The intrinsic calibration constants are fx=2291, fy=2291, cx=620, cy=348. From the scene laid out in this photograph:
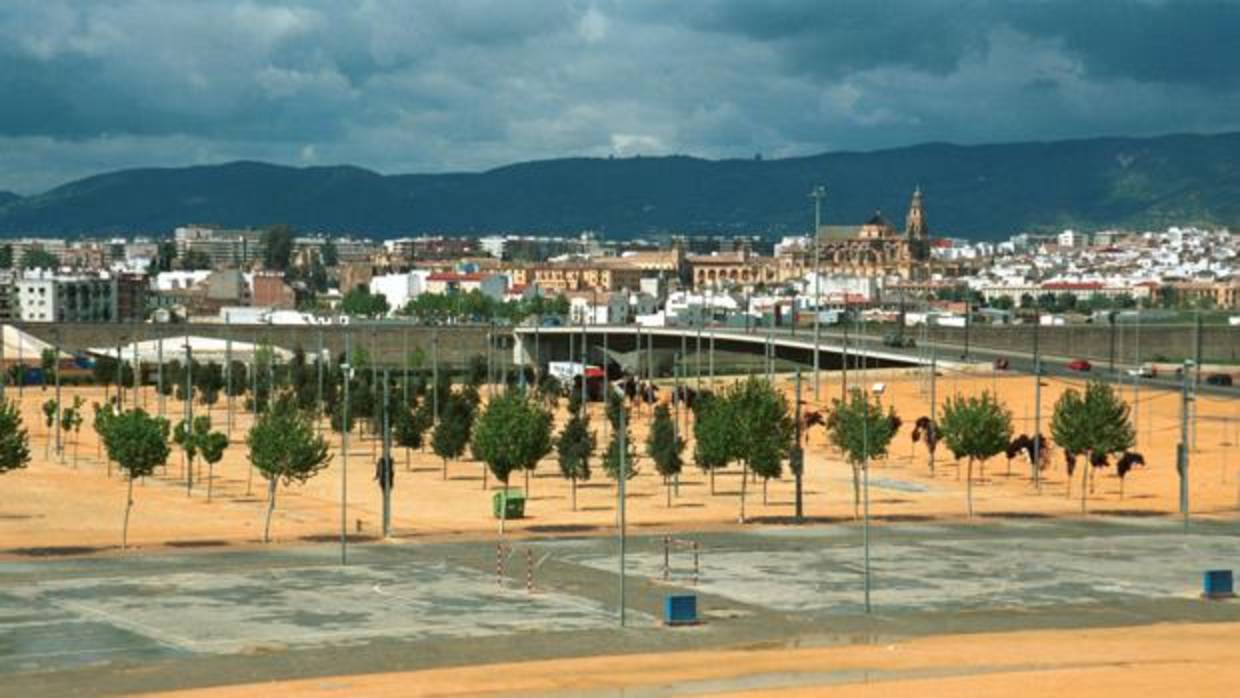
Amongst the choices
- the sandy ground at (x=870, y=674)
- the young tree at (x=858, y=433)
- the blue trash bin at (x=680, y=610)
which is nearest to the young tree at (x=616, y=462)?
the young tree at (x=858, y=433)

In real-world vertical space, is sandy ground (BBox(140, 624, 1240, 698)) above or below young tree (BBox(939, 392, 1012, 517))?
below

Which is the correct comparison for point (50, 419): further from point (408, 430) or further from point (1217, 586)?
point (1217, 586)

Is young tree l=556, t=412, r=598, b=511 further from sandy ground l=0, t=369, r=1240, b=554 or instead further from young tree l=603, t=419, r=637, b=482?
young tree l=603, t=419, r=637, b=482

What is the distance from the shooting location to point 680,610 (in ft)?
198

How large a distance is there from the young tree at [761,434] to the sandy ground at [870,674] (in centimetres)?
3372

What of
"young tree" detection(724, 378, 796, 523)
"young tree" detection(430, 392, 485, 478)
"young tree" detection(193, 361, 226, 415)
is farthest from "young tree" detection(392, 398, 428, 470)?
"young tree" detection(193, 361, 226, 415)

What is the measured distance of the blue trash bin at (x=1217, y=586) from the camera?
220 ft

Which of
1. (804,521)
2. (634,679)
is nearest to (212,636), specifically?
(634,679)

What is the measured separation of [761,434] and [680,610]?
3285cm

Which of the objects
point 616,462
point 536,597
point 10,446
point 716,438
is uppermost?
→ point 716,438

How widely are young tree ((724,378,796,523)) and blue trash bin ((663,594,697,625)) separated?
103ft

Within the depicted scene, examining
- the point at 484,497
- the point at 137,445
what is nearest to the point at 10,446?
the point at 137,445

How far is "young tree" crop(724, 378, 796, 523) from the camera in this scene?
9238cm

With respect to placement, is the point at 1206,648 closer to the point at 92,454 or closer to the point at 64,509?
the point at 64,509
